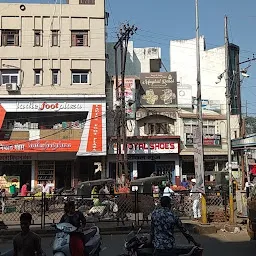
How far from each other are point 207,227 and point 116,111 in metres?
19.1

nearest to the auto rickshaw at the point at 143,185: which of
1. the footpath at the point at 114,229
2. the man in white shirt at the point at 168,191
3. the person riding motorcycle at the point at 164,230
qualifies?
the man in white shirt at the point at 168,191

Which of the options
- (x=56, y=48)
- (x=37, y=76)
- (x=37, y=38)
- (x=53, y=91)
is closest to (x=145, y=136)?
(x=53, y=91)

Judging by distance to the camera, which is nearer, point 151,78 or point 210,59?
point 151,78

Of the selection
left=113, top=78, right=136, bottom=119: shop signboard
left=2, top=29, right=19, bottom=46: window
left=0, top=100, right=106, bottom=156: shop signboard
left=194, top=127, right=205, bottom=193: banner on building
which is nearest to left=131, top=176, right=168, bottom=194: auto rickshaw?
left=194, top=127, right=205, bottom=193: banner on building

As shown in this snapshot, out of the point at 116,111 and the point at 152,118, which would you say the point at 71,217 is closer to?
the point at 116,111

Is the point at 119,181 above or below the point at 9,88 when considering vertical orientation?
below

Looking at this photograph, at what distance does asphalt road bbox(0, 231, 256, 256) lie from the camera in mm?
10656

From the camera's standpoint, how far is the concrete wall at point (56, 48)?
32.8 m

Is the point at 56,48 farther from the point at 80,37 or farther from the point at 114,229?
the point at 114,229

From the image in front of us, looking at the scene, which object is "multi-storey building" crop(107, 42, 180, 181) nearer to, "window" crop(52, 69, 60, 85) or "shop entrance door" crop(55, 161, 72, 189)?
"shop entrance door" crop(55, 161, 72, 189)

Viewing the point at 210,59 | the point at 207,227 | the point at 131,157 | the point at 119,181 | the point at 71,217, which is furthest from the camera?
the point at 210,59

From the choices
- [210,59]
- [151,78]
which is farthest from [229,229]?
[210,59]

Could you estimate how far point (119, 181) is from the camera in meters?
29.3

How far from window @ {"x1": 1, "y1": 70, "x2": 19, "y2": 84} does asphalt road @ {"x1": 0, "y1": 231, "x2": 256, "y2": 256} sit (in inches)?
860
